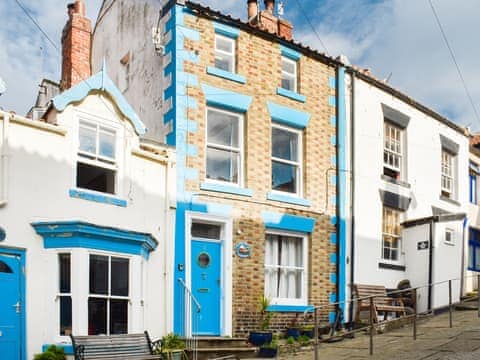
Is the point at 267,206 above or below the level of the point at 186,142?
below

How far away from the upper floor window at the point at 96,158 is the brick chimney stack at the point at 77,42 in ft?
20.9

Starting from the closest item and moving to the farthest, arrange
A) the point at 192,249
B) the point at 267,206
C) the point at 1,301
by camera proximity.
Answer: the point at 1,301 < the point at 192,249 < the point at 267,206

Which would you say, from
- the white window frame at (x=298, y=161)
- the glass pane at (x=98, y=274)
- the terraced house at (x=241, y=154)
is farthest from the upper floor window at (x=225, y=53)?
the glass pane at (x=98, y=274)

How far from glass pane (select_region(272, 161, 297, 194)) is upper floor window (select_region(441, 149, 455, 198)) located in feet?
23.1

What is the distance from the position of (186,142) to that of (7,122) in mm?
3874

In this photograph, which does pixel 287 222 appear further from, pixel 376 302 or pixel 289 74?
pixel 289 74

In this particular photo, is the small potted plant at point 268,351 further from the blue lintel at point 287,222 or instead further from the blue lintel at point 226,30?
the blue lintel at point 226,30

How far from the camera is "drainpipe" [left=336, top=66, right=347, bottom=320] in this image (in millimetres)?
15320

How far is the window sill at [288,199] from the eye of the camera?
1420cm

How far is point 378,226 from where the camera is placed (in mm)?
16656

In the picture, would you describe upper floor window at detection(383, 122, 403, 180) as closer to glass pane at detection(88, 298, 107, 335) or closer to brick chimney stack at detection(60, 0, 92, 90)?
brick chimney stack at detection(60, 0, 92, 90)

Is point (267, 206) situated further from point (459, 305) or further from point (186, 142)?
point (459, 305)

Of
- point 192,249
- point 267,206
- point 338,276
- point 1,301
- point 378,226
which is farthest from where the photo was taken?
point 378,226

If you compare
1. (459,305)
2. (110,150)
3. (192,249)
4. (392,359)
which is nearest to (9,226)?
(110,150)
